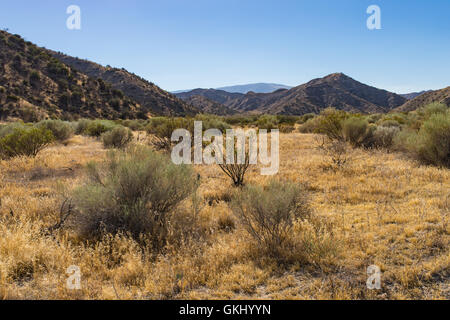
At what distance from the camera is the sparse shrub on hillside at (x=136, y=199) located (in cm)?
418

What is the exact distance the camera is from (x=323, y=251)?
3.35m

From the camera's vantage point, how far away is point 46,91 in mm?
35438

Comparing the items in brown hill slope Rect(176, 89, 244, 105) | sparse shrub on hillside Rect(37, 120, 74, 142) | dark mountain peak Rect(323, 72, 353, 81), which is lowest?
sparse shrub on hillside Rect(37, 120, 74, 142)

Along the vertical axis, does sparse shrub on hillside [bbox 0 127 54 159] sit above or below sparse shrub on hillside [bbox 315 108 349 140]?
below

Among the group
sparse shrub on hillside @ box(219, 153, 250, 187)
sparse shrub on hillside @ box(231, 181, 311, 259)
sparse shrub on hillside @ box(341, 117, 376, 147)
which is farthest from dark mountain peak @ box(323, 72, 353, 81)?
sparse shrub on hillside @ box(231, 181, 311, 259)

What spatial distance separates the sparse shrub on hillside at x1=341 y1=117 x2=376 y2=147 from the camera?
39.8 ft

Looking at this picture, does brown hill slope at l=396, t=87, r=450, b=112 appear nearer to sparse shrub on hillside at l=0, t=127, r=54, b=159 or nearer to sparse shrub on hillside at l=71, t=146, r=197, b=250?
sparse shrub on hillside at l=71, t=146, r=197, b=250

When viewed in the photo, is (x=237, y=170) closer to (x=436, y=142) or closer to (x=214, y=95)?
(x=436, y=142)

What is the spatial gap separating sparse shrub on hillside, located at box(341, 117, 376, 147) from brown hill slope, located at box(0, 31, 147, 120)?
2986 centimetres

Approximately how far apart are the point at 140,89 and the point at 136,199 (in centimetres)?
5325

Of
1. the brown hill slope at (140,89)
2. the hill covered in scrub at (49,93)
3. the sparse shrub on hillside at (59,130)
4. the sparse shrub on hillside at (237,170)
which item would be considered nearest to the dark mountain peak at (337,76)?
the brown hill slope at (140,89)

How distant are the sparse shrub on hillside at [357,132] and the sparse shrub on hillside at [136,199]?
9.54 m

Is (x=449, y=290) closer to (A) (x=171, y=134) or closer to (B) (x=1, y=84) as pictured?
(A) (x=171, y=134)
